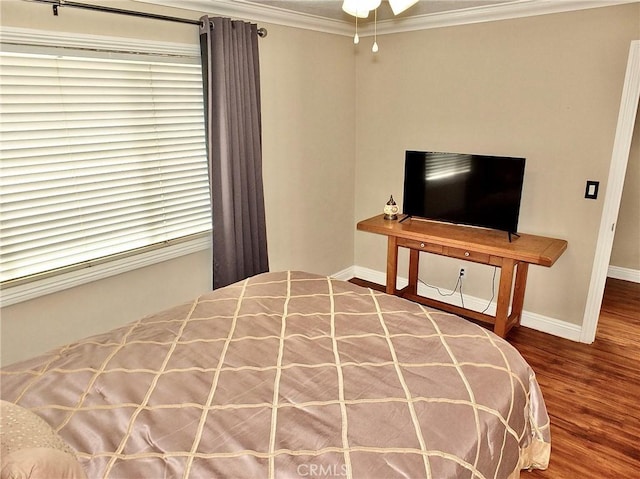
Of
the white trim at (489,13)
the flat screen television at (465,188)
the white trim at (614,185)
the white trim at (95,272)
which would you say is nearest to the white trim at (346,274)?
the flat screen television at (465,188)

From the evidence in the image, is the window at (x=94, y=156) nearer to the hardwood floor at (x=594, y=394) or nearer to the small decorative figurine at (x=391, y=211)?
the small decorative figurine at (x=391, y=211)

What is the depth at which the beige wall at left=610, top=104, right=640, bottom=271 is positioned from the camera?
418 centimetres

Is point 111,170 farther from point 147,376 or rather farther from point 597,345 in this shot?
point 597,345

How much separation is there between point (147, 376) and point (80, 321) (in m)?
1.17

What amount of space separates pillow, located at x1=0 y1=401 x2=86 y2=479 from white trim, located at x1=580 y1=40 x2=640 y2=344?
3213 millimetres

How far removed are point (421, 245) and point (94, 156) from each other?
2.26m

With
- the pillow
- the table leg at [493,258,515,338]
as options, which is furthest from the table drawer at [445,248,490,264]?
the pillow

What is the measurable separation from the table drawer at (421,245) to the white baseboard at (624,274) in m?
2.41

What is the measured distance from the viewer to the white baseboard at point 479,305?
335cm

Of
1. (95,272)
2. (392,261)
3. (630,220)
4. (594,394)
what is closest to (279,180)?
(392,261)

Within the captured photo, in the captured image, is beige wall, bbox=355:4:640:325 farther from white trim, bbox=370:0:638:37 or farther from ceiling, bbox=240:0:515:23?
Answer: ceiling, bbox=240:0:515:23

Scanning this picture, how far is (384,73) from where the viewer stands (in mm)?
3822

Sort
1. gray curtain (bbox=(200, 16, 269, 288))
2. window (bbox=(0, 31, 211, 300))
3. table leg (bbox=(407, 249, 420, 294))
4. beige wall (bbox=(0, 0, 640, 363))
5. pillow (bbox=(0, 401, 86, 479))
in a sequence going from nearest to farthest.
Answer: pillow (bbox=(0, 401, 86, 479))
window (bbox=(0, 31, 211, 300))
beige wall (bbox=(0, 0, 640, 363))
gray curtain (bbox=(200, 16, 269, 288))
table leg (bbox=(407, 249, 420, 294))

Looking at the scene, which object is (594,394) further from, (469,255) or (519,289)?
(469,255)
